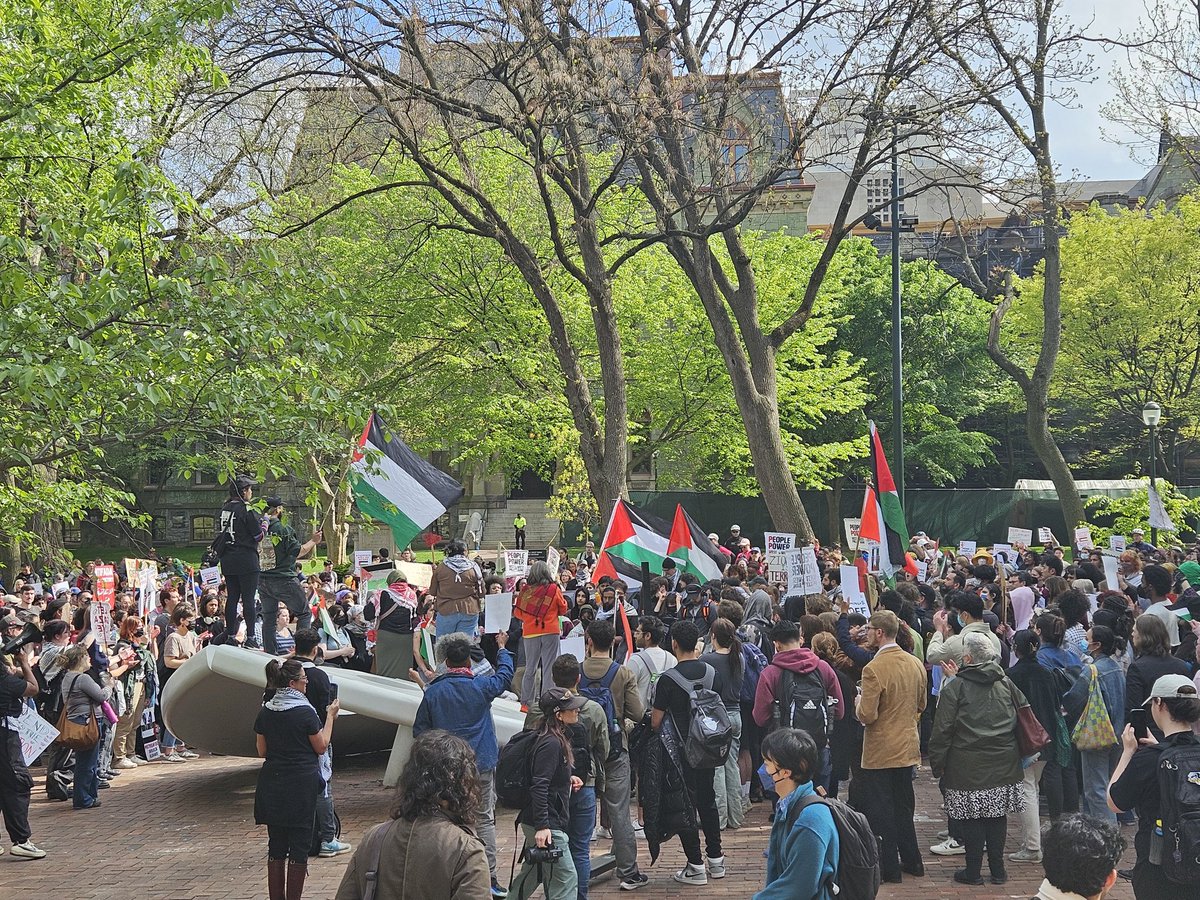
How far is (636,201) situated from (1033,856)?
25063mm

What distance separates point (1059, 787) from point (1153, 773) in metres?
3.85

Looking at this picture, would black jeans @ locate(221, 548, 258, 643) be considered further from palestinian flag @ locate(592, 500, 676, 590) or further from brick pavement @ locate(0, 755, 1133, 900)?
palestinian flag @ locate(592, 500, 676, 590)

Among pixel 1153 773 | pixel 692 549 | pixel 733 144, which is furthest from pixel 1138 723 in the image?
pixel 733 144

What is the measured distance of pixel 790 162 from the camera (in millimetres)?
17906

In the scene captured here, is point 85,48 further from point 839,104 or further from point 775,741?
point 839,104

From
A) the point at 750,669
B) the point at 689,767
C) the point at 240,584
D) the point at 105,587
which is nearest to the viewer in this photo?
the point at 689,767

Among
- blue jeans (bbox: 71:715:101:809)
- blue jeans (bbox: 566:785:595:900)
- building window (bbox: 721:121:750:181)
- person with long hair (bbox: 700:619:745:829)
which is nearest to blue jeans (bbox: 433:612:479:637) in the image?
blue jeans (bbox: 71:715:101:809)

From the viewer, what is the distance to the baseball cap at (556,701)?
6.73 meters

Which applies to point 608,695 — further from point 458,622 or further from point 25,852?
point 25,852

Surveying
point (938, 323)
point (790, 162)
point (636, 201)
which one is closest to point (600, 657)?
point (790, 162)

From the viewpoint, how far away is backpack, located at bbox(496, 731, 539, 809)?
6.62 meters

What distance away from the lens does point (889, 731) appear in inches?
322

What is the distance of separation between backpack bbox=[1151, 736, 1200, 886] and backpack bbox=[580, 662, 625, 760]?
137 inches

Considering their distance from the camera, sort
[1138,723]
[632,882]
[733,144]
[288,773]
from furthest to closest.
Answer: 1. [733,144]
2. [632,882]
3. [288,773]
4. [1138,723]
